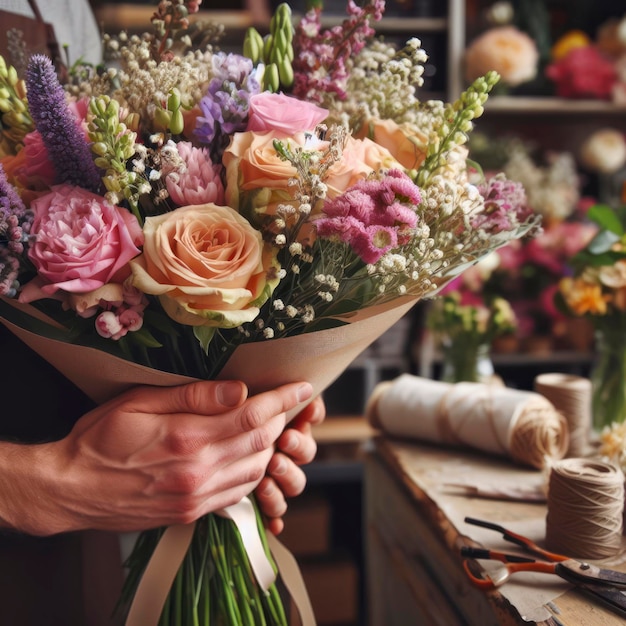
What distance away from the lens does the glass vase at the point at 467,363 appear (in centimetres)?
131

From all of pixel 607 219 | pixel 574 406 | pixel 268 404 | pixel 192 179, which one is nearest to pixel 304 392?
pixel 268 404

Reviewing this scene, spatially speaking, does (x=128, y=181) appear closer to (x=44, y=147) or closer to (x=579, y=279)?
→ (x=44, y=147)

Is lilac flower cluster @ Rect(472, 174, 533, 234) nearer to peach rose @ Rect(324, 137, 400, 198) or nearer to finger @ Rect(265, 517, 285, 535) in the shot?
peach rose @ Rect(324, 137, 400, 198)

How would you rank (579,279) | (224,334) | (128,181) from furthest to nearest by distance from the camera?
(579,279) → (224,334) → (128,181)

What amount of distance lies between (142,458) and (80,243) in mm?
248

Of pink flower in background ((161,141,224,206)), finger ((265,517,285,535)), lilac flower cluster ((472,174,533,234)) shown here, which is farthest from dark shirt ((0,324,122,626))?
lilac flower cluster ((472,174,533,234))

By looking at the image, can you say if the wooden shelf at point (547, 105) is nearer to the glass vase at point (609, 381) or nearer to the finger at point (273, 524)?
the glass vase at point (609, 381)

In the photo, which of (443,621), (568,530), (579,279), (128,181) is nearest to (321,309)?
(128,181)

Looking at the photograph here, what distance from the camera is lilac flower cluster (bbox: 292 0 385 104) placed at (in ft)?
2.44

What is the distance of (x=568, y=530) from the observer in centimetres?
77

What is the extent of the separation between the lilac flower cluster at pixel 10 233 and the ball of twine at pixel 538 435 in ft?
2.34

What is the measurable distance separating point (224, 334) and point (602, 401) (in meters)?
0.75

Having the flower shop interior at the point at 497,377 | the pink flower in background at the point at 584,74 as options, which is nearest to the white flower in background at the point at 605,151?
the flower shop interior at the point at 497,377

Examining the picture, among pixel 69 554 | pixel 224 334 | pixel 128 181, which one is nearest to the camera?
pixel 128 181
